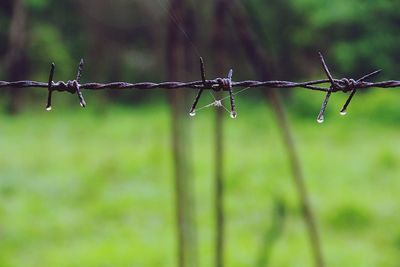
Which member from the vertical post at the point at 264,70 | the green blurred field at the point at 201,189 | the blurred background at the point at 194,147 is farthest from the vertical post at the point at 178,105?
the green blurred field at the point at 201,189

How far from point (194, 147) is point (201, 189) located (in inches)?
96.1

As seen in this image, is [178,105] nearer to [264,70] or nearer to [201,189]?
[264,70]

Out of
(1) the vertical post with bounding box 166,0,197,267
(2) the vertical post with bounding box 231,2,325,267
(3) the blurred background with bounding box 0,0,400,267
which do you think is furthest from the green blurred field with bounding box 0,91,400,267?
(1) the vertical post with bounding box 166,0,197,267

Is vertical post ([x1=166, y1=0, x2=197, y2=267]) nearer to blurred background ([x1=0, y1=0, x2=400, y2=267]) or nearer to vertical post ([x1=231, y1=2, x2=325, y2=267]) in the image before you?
blurred background ([x1=0, y1=0, x2=400, y2=267])

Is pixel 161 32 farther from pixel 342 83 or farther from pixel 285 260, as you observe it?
pixel 342 83

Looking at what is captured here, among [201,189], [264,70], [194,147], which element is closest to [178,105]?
[264,70]

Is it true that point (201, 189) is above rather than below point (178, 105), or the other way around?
above

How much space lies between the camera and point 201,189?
25.7 ft

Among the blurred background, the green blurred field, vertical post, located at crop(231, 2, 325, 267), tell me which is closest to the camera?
vertical post, located at crop(231, 2, 325, 267)

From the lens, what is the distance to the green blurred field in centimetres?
599

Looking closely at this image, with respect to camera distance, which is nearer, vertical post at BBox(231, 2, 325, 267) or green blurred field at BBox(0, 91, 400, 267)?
vertical post at BBox(231, 2, 325, 267)

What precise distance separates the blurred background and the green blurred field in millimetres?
23

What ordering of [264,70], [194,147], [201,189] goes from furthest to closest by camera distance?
1. [194,147]
2. [201,189]
3. [264,70]

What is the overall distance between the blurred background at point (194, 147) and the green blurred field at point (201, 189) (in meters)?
0.02
